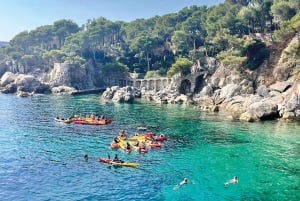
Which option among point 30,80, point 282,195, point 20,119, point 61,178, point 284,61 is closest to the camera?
point 282,195

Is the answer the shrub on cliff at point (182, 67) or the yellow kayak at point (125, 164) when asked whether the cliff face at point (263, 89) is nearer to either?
the shrub on cliff at point (182, 67)

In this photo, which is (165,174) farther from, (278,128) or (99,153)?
(278,128)

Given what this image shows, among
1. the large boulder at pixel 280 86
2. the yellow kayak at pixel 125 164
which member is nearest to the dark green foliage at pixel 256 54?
the large boulder at pixel 280 86

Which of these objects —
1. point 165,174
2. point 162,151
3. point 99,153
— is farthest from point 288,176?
point 99,153

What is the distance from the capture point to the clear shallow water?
3844 cm

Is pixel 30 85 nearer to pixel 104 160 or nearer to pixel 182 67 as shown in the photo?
pixel 182 67

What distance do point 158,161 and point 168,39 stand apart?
124 m

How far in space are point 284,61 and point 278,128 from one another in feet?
122

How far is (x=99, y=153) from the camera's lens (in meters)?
52.9

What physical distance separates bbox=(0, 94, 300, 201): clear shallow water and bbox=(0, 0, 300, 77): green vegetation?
38.5 m

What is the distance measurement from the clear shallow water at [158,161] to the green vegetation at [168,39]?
1518 inches

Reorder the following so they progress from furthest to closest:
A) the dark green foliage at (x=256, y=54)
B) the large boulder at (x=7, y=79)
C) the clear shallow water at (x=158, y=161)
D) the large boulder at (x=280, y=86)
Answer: the large boulder at (x=7, y=79) → the dark green foliage at (x=256, y=54) → the large boulder at (x=280, y=86) → the clear shallow water at (x=158, y=161)

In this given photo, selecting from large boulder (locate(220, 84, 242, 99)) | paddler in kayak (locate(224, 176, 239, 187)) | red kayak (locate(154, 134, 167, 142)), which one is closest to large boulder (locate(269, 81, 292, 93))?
large boulder (locate(220, 84, 242, 99))

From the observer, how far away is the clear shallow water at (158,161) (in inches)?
1513
